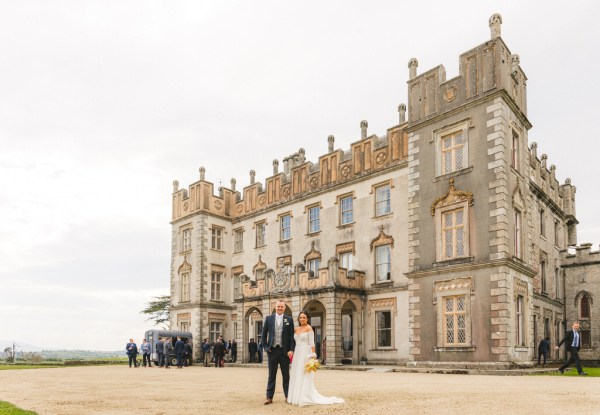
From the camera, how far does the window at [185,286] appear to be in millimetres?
40781

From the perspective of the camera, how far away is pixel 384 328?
1190 inches

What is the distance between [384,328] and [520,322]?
7.52 meters

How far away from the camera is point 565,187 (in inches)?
1587

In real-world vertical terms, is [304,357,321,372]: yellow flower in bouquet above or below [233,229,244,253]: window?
below

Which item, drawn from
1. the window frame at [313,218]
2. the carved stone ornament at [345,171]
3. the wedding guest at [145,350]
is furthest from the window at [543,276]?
the wedding guest at [145,350]

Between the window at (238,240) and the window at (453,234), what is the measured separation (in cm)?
1787

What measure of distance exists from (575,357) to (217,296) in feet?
81.5

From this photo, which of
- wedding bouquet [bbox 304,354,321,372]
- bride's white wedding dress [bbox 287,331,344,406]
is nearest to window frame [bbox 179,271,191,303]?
bride's white wedding dress [bbox 287,331,344,406]

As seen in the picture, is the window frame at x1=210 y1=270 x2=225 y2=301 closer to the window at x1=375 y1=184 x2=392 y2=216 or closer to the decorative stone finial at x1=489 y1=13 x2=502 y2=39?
the window at x1=375 y1=184 x2=392 y2=216

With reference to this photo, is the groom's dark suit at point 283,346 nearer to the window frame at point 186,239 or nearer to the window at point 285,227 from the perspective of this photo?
the window at point 285,227

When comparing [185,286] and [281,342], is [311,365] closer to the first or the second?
[281,342]

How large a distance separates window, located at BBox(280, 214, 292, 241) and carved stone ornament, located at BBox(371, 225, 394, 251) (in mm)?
6809

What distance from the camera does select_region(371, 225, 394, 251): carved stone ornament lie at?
98.9 ft

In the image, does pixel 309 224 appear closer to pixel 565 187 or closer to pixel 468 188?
pixel 468 188
